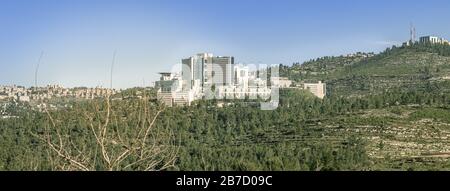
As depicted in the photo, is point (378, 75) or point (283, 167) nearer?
point (283, 167)

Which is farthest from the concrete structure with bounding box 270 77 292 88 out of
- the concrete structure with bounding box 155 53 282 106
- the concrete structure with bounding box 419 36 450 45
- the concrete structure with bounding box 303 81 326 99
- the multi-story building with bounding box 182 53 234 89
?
the concrete structure with bounding box 419 36 450 45

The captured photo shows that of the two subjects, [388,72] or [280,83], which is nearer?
[388,72]

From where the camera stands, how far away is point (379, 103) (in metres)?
51.4

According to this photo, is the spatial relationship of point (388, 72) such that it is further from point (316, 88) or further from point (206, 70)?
point (206, 70)

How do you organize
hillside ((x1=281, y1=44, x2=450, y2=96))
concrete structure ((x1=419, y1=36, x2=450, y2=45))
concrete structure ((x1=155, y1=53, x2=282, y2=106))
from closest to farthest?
concrete structure ((x1=155, y1=53, x2=282, y2=106)), hillside ((x1=281, y1=44, x2=450, y2=96)), concrete structure ((x1=419, y1=36, x2=450, y2=45))

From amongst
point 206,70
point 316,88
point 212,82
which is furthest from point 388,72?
point 206,70

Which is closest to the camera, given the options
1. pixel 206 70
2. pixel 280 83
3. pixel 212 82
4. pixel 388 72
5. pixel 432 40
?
pixel 212 82

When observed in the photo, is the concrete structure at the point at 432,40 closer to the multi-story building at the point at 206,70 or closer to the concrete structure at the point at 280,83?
the concrete structure at the point at 280,83

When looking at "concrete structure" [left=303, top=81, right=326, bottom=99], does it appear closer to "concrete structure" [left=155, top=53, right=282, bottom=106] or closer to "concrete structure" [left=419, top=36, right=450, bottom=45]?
"concrete structure" [left=155, top=53, right=282, bottom=106]

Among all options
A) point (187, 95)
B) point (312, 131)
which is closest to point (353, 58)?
point (187, 95)
